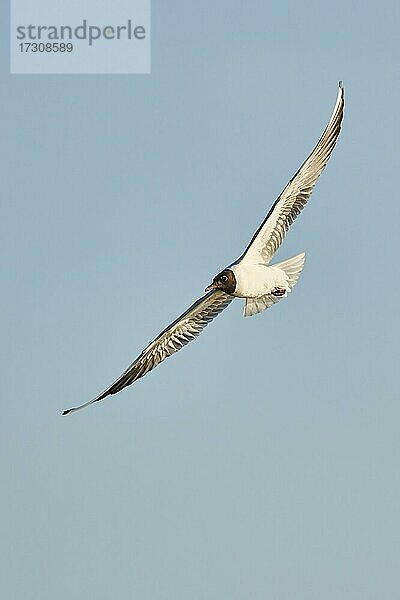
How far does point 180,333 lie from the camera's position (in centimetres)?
1479

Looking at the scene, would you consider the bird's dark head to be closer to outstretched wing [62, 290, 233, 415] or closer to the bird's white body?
the bird's white body

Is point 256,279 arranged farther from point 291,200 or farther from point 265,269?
point 291,200

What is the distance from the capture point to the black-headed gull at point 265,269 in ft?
46.4

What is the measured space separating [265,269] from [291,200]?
109 centimetres

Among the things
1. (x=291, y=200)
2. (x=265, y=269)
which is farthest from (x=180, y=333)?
(x=291, y=200)

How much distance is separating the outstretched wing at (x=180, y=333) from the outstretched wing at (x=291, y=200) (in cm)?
59

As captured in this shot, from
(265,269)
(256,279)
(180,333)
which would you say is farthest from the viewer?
(180,333)

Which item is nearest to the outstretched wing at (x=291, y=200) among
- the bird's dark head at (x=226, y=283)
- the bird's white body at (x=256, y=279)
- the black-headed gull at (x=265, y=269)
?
the black-headed gull at (x=265, y=269)

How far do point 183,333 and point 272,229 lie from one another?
55.2 inches

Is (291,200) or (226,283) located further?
(291,200)

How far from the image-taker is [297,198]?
14.9 meters

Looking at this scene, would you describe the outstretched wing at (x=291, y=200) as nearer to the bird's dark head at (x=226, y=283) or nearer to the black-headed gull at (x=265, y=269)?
the black-headed gull at (x=265, y=269)

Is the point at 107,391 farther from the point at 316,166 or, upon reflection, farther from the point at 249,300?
the point at 316,166

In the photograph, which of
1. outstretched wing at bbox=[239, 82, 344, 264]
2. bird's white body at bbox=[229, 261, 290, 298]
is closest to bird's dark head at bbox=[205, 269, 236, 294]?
bird's white body at bbox=[229, 261, 290, 298]
